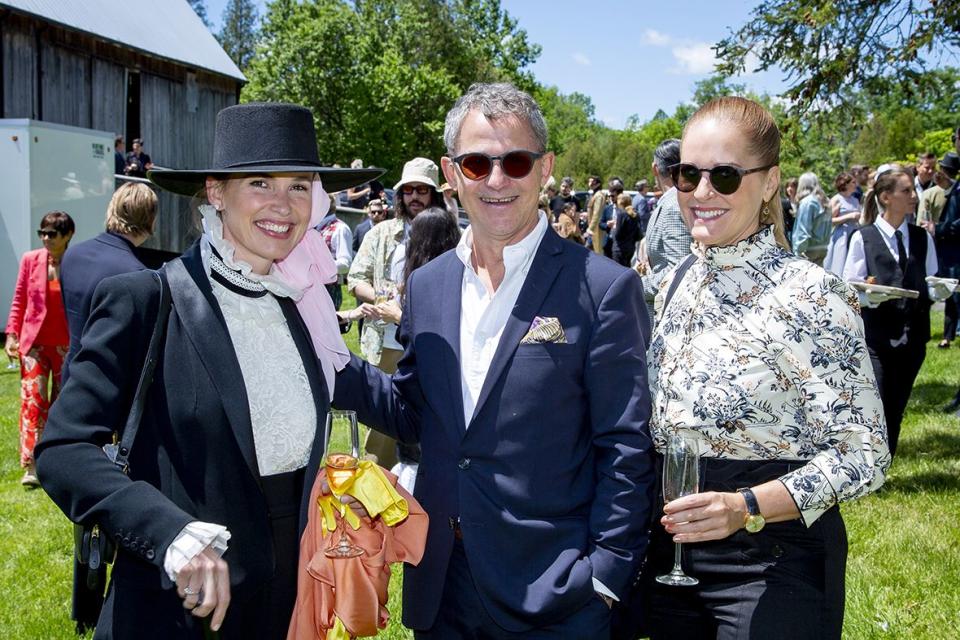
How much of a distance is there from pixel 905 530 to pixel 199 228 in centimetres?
515

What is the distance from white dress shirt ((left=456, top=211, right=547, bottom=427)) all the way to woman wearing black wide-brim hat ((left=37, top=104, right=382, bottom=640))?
1.50 ft

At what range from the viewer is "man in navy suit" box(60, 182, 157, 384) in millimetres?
5582

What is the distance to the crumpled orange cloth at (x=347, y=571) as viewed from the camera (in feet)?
7.61

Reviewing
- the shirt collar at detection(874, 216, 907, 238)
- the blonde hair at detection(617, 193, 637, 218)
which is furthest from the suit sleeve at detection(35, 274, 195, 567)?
the blonde hair at detection(617, 193, 637, 218)

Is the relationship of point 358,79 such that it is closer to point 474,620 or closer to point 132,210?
point 132,210

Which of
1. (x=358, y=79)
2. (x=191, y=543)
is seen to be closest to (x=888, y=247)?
(x=191, y=543)

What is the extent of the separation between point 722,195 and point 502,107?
2.37ft

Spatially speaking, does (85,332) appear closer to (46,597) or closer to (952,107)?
(46,597)

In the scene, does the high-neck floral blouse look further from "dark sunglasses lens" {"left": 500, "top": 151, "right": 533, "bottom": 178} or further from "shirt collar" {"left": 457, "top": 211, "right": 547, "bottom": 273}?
"dark sunglasses lens" {"left": 500, "top": 151, "right": 533, "bottom": 178}

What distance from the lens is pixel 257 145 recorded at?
2609 mm

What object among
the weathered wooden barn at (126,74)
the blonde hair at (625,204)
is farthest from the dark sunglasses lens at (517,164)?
the weathered wooden barn at (126,74)

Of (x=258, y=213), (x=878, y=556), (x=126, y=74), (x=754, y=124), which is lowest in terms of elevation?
(x=878, y=556)

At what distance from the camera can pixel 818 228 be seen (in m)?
13.1

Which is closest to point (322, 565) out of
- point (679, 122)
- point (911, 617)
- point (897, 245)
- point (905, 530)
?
point (911, 617)
